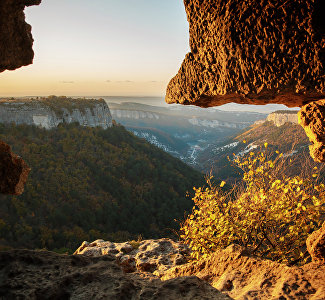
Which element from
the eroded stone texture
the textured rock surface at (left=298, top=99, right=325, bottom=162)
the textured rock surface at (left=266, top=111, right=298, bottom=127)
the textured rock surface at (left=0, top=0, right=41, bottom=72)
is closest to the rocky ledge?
the textured rock surface at (left=298, top=99, right=325, bottom=162)

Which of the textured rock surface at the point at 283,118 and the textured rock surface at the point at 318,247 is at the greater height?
the textured rock surface at the point at 283,118

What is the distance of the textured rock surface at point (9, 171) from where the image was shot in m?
3.73

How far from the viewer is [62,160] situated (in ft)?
137

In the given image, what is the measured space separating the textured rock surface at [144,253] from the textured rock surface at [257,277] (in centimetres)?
166

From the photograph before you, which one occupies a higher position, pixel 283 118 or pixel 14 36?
pixel 283 118

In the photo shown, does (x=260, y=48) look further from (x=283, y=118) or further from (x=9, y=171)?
(x=283, y=118)

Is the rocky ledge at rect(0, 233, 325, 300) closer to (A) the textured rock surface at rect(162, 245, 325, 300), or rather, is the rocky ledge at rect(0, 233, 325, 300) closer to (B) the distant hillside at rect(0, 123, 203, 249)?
(A) the textured rock surface at rect(162, 245, 325, 300)

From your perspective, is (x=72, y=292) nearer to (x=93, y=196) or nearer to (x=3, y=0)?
(x=3, y=0)

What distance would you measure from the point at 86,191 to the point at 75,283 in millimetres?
39237

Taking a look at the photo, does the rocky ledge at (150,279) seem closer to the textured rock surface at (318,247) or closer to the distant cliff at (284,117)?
the textured rock surface at (318,247)

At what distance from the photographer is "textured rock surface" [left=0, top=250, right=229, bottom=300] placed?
2705 millimetres

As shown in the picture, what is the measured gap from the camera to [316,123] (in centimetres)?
343

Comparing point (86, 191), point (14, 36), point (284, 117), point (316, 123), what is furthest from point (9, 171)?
point (284, 117)

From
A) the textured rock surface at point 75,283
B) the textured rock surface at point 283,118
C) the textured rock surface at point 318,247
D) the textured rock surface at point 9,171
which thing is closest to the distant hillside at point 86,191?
the textured rock surface at point 9,171
